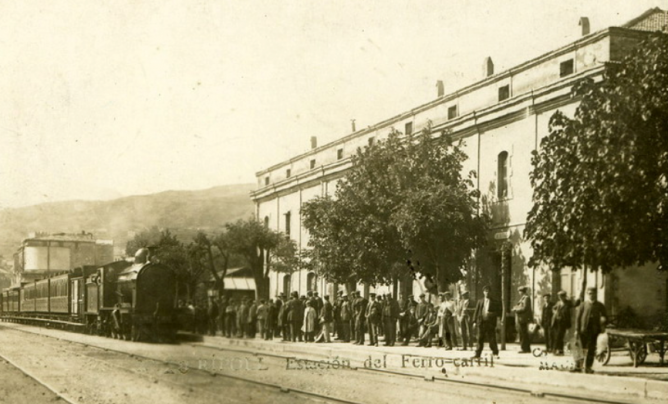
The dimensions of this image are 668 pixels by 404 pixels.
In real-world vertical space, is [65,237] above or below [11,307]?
above

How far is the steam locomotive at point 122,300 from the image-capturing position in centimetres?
2819

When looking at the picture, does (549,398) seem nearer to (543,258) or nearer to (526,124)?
(543,258)

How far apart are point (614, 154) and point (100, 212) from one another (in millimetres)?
42744

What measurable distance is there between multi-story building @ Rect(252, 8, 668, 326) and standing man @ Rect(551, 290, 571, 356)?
180 inches

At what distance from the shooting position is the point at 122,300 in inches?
1161

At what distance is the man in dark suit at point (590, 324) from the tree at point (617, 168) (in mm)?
686

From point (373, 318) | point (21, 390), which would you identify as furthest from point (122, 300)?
point (21, 390)

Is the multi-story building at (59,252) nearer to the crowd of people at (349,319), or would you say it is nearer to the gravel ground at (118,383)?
the crowd of people at (349,319)

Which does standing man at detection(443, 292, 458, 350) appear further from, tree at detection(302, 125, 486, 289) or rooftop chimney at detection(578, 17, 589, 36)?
rooftop chimney at detection(578, 17, 589, 36)

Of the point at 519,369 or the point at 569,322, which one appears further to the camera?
the point at 569,322

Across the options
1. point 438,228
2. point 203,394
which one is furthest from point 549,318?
point 203,394

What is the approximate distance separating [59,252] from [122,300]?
21.0 m

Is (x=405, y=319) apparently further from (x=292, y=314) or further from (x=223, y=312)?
(x=223, y=312)

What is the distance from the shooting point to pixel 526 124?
2572 centimetres
